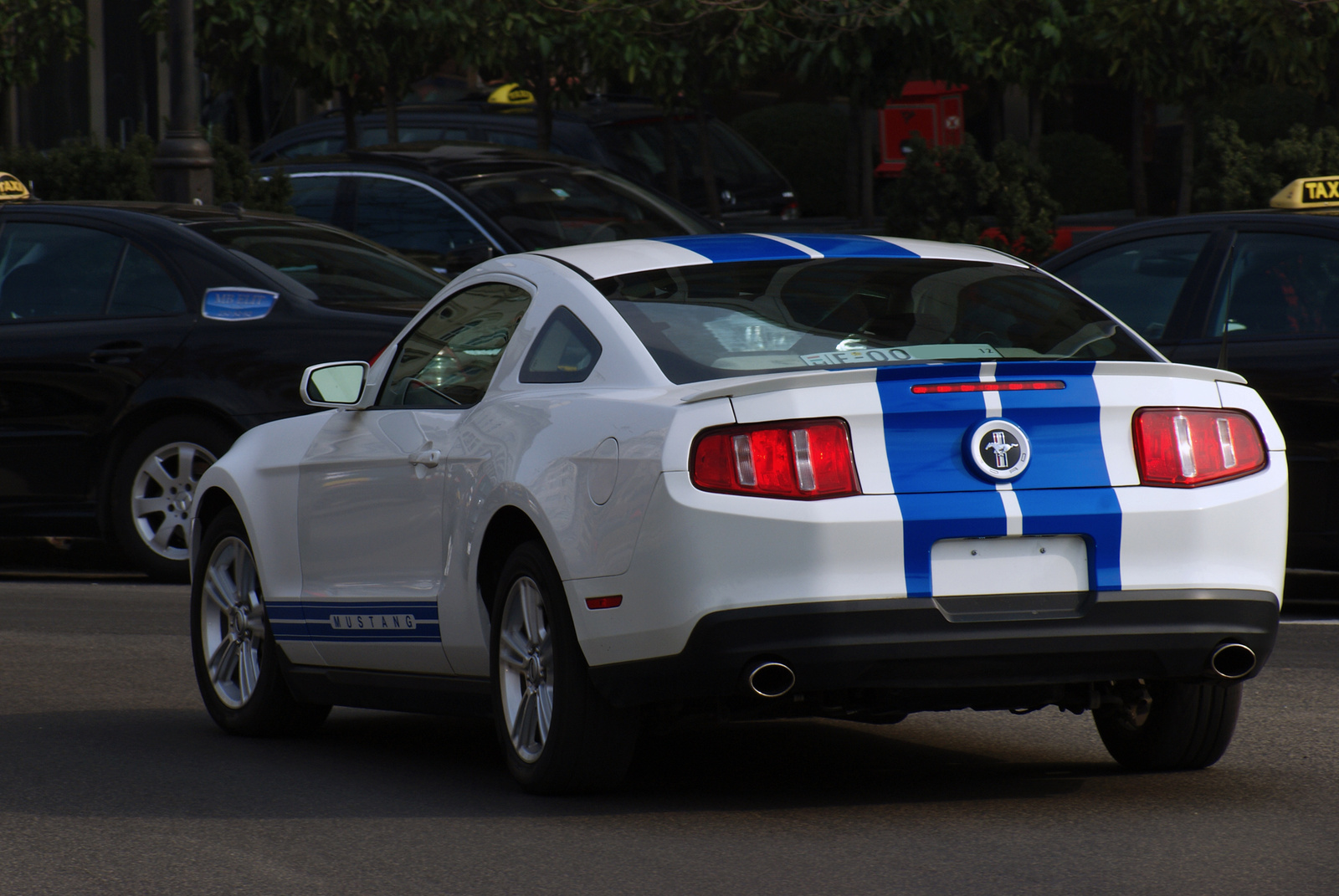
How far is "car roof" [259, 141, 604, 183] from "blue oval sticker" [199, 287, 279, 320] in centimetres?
356

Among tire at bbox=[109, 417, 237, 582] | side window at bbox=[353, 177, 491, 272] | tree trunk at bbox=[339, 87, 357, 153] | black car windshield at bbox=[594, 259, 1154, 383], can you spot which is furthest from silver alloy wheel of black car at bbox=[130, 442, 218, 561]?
tree trunk at bbox=[339, 87, 357, 153]

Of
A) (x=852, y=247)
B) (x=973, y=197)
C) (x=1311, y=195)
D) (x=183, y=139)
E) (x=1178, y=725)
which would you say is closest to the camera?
(x=1178, y=725)

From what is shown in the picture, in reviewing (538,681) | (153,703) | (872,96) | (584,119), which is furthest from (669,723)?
(584,119)

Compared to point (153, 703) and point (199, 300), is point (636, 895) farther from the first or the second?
point (199, 300)

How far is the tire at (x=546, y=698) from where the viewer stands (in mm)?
5617

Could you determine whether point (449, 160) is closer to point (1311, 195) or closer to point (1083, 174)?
point (1311, 195)

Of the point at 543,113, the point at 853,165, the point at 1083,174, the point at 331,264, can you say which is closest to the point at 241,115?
the point at 543,113

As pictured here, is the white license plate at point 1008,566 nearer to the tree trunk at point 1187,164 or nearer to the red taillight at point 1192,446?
the red taillight at point 1192,446

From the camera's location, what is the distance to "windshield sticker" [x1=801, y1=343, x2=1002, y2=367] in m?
5.70

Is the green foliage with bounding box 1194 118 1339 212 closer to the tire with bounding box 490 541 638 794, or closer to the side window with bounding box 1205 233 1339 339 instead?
the side window with bounding box 1205 233 1339 339

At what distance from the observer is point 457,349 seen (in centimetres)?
663

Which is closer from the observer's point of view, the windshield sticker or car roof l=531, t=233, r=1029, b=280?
the windshield sticker

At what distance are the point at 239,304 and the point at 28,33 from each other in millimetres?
12449

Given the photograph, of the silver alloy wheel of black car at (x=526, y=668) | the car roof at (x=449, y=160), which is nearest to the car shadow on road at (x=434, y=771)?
the silver alloy wheel of black car at (x=526, y=668)
